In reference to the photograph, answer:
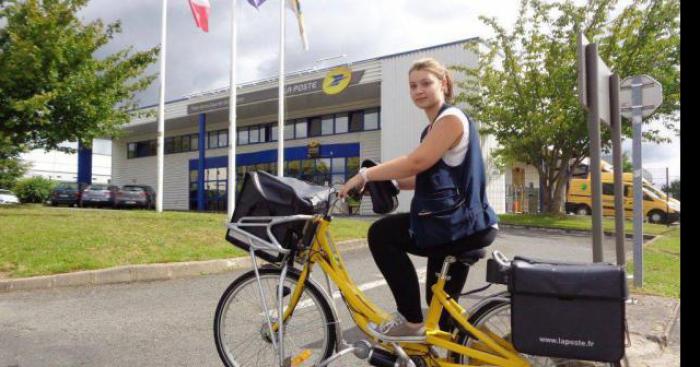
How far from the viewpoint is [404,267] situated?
9.17ft

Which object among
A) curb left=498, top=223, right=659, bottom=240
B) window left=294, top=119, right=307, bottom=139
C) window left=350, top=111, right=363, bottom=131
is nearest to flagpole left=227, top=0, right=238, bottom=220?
curb left=498, top=223, right=659, bottom=240

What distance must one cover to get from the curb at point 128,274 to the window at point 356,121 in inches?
846

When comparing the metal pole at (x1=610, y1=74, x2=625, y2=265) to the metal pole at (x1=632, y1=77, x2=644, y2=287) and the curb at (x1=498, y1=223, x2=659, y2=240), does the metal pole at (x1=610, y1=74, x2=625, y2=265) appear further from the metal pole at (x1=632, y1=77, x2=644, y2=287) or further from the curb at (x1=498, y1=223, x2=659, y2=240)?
the curb at (x1=498, y1=223, x2=659, y2=240)

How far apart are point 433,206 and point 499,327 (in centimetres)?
69

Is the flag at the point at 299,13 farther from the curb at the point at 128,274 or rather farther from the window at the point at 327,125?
the curb at the point at 128,274

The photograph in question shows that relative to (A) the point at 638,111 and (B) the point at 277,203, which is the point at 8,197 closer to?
(B) the point at 277,203

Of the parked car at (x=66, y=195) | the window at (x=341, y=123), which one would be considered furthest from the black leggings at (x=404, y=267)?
the parked car at (x=66, y=195)

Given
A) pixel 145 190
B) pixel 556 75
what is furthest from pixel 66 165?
pixel 556 75

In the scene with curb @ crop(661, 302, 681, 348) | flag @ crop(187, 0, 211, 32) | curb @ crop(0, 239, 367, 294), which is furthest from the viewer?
flag @ crop(187, 0, 211, 32)

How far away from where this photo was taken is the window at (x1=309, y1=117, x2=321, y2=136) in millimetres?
31062

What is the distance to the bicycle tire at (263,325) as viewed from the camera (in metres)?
2.97

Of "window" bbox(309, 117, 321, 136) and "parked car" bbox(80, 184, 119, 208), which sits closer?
"parked car" bbox(80, 184, 119, 208)

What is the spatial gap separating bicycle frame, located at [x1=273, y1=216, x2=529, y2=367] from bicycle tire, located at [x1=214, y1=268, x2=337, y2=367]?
0.23 feet

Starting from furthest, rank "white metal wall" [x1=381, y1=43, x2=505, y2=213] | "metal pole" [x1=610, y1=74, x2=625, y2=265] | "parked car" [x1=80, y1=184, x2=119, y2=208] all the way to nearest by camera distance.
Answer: "parked car" [x1=80, y1=184, x2=119, y2=208] < "white metal wall" [x1=381, y1=43, x2=505, y2=213] < "metal pole" [x1=610, y1=74, x2=625, y2=265]
